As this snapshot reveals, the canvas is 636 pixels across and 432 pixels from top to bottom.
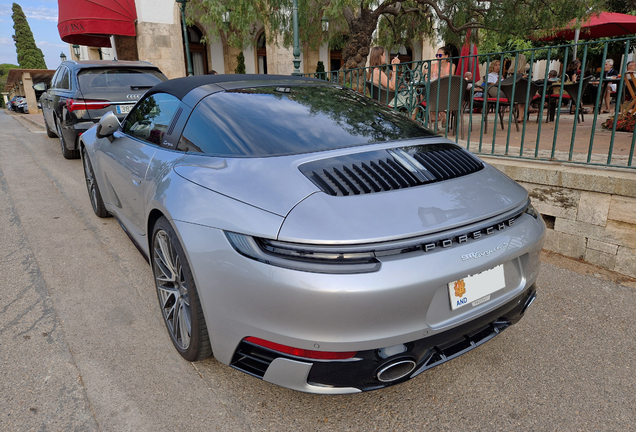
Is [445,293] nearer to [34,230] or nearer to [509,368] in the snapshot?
[509,368]

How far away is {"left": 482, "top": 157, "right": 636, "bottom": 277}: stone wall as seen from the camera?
11.0 ft

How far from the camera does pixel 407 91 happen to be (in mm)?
5605

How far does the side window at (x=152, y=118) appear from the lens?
2.80m

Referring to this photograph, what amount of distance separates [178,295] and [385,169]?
1.25 metres

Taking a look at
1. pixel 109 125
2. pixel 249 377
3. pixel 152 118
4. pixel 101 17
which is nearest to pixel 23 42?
pixel 101 17

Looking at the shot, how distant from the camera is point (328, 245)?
159cm

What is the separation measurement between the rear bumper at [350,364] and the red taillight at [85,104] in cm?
635

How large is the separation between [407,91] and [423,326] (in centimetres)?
449

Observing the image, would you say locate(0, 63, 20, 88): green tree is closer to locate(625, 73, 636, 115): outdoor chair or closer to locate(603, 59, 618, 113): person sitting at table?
locate(603, 59, 618, 113): person sitting at table

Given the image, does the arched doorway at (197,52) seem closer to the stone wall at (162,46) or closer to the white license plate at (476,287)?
the stone wall at (162,46)

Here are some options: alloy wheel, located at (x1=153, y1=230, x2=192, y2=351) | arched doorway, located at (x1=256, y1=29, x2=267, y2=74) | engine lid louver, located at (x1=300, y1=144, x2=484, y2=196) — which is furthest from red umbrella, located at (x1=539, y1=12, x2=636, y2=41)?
arched doorway, located at (x1=256, y1=29, x2=267, y2=74)

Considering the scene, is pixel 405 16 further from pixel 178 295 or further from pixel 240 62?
pixel 178 295

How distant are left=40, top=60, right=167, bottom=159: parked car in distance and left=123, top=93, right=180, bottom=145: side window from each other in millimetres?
3763

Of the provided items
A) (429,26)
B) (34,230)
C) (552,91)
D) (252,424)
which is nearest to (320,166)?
(252,424)
